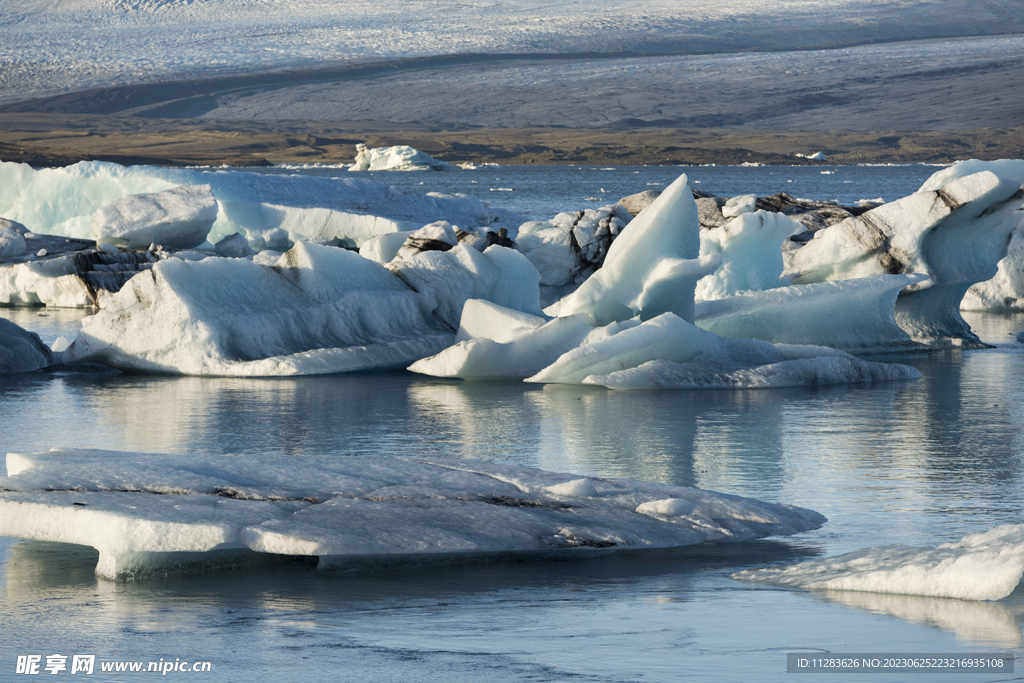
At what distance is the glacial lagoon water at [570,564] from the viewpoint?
3.12 m

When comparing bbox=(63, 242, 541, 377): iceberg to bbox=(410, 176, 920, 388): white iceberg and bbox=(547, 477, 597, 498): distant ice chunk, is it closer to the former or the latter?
bbox=(410, 176, 920, 388): white iceberg

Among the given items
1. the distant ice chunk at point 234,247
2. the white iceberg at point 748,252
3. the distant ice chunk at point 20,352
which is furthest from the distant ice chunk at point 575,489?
the distant ice chunk at point 234,247

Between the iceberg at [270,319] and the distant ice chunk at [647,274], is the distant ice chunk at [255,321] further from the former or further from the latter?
the distant ice chunk at [647,274]

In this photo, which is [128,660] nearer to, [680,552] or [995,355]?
[680,552]

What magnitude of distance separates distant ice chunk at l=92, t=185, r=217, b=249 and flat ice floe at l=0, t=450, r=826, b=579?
1180cm

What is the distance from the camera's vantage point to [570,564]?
4031 millimetres

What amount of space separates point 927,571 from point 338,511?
1.76 m

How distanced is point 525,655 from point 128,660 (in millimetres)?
933

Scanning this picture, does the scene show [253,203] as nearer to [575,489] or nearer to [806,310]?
[806,310]

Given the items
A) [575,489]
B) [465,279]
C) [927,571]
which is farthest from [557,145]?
[927,571]

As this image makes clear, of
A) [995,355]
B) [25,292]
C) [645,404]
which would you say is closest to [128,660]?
[645,404]

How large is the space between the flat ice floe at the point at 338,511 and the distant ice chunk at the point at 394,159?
2488 inches

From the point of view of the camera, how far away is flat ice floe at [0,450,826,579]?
12.3ft

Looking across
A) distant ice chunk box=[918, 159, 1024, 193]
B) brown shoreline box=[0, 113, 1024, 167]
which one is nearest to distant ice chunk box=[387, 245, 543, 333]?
distant ice chunk box=[918, 159, 1024, 193]
